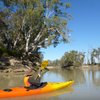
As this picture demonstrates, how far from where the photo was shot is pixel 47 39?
137ft

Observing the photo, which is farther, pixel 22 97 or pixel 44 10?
pixel 44 10

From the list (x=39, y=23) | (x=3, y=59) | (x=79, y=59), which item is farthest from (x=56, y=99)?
(x=79, y=59)

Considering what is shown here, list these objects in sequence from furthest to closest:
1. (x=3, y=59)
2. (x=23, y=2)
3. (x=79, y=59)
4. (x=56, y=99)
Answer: (x=79, y=59) → (x=23, y=2) → (x=3, y=59) → (x=56, y=99)

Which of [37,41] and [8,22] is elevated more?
[8,22]

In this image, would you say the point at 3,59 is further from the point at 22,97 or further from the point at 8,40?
the point at 22,97

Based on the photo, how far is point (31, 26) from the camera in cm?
4134

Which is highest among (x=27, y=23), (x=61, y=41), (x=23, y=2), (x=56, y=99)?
(x=23, y=2)

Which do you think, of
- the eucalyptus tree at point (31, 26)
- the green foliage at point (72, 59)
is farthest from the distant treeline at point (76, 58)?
the eucalyptus tree at point (31, 26)

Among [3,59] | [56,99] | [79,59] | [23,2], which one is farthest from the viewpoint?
[79,59]

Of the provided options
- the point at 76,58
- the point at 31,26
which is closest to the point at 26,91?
the point at 31,26

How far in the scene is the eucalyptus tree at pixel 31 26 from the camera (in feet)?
135

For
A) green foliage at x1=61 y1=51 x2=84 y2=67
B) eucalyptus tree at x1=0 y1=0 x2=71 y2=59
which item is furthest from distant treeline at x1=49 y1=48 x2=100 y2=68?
eucalyptus tree at x1=0 y1=0 x2=71 y2=59

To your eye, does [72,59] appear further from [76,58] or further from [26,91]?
[26,91]

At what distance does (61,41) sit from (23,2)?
331 inches
